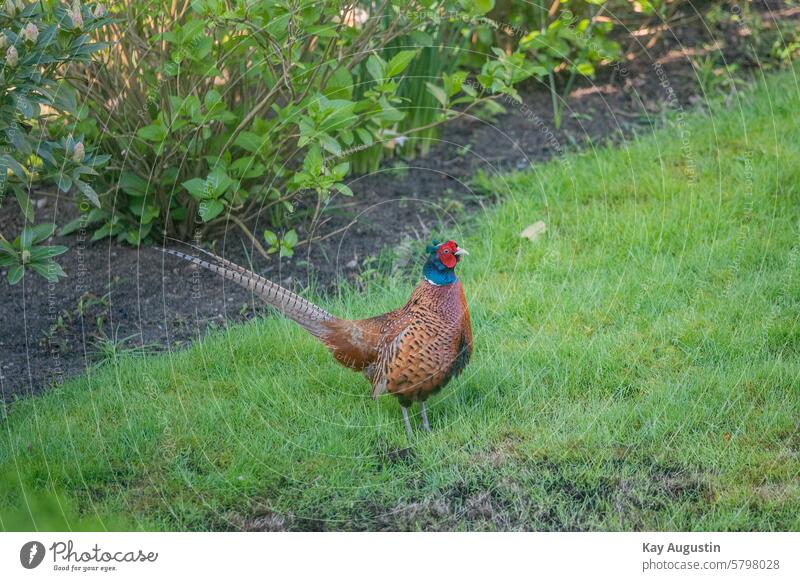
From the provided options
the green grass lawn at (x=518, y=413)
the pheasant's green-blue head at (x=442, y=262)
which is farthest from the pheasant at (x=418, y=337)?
the green grass lawn at (x=518, y=413)

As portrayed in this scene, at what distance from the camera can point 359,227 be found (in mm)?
6145

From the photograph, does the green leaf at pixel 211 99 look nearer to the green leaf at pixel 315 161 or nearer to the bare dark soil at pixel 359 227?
the green leaf at pixel 315 161

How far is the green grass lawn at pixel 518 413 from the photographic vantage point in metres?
3.80

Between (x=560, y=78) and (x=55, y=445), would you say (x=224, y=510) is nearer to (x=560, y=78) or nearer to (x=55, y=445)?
(x=55, y=445)

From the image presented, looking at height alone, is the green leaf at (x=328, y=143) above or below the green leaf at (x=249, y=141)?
above

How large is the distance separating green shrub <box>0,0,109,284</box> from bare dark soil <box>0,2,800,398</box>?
0.83 m

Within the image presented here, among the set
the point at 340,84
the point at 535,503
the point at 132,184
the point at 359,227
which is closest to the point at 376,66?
the point at 340,84

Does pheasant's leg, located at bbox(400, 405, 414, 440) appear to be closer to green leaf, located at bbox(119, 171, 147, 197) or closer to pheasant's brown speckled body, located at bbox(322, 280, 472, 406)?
pheasant's brown speckled body, located at bbox(322, 280, 472, 406)

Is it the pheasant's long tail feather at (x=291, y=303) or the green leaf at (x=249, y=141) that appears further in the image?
the green leaf at (x=249, y=141)

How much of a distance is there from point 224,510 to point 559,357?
179 centimetres
